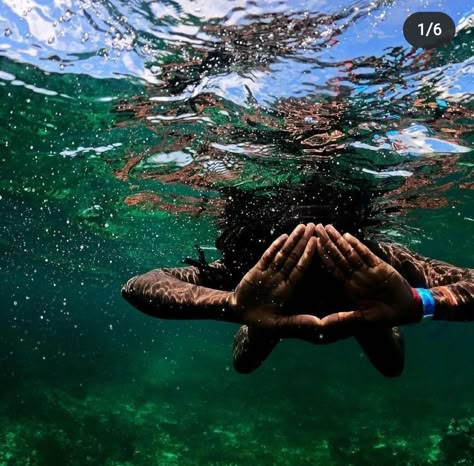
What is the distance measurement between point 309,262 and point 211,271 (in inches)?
94.6

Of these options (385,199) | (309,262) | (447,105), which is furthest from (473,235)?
(309,262)

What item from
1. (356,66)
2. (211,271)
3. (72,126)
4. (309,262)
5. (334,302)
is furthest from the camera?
(72,126)

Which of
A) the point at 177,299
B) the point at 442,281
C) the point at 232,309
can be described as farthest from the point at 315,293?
the point at 442,281

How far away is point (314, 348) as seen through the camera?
69.8 metres

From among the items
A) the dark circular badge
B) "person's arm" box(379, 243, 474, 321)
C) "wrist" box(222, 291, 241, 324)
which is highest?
the dark circular badge

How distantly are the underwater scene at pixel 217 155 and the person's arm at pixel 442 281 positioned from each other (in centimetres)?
296

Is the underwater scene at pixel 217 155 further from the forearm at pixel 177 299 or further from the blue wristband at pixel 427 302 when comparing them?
the blue wristband at pixel 427 302

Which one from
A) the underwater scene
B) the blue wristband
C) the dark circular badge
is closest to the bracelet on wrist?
the blue wristband

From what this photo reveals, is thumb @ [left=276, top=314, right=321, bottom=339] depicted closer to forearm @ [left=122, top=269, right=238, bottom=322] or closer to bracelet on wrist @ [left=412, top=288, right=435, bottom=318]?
forearm @ [left=122, top=269, right=238, bottom=322]

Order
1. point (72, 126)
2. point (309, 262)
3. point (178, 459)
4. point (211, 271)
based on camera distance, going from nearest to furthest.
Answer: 1. point (309, 262)
2. point (211, 271)
3. point (72, 126)
4. point (178, 459)

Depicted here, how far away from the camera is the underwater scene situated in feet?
22.6

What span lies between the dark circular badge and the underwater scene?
0.34 feet

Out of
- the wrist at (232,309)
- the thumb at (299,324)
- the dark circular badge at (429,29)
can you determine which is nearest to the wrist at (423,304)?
the thumb at (299,324)

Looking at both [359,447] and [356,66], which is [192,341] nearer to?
[359,447]
